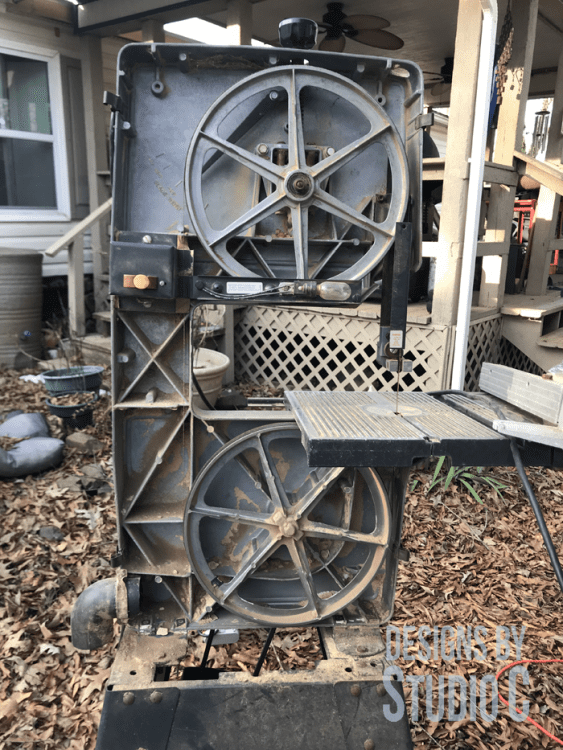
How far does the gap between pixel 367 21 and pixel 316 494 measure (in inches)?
262

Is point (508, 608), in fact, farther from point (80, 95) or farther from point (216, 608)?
point (80, 95)

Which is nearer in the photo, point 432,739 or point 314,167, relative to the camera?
point 314,167

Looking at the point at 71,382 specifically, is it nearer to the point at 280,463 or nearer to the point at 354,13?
the point at 280,463

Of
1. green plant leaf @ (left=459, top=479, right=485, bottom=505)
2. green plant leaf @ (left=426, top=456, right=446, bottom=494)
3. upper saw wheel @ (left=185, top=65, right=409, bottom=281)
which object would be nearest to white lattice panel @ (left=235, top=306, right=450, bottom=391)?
green plant leaf @ (left=426, top=456, right=446, bottom=494)

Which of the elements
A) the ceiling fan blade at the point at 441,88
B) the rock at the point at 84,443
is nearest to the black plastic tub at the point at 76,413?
the rock at the point at 84,443

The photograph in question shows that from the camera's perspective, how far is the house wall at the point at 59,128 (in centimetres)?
740

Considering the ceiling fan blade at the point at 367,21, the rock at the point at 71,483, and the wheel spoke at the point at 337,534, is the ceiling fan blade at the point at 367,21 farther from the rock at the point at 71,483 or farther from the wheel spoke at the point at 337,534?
the wheel spoke at the point at 337,534

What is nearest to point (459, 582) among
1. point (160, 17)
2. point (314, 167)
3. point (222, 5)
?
point (314, 167)

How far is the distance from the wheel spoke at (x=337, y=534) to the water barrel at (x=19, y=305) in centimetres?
563

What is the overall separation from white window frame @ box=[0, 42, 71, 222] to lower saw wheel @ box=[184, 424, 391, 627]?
6633mm

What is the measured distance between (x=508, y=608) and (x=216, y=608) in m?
2.20

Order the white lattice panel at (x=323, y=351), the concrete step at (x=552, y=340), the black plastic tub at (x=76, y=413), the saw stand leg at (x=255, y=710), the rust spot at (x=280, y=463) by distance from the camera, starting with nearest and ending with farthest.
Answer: the saw stand leg at (x=255, y=710) → the rust spot at (x=280, y=463) → the white lattice panel at (x=323, y=351) → the black plastic tub at (x=76, y=413) → the concrete step at (x=552, y=340)

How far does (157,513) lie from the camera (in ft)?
8.38

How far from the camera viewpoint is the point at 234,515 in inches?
96.3
